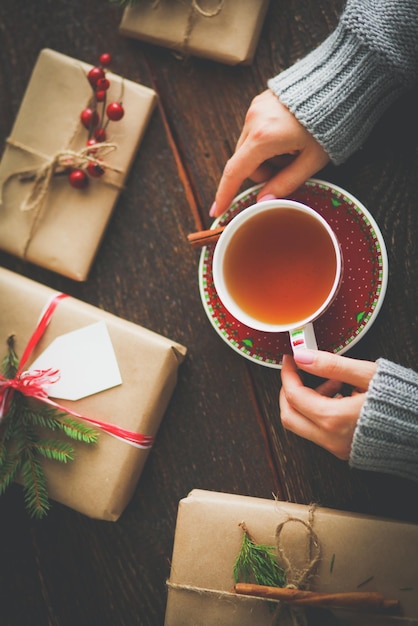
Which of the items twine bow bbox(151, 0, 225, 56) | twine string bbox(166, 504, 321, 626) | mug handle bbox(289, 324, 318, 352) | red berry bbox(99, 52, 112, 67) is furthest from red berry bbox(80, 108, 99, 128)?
twine string bbox(166, 504, 321, 626)

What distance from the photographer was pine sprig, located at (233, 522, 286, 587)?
807mm

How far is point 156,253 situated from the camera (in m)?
1.02

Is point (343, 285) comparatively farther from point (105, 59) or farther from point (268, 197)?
point (105, 59)

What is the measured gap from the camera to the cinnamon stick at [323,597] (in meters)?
0.75

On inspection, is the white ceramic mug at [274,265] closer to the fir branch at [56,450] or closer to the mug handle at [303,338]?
the mug handle at [303,338]

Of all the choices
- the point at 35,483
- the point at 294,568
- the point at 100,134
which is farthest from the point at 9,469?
the point at 100,134

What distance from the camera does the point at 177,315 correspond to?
1.00 m

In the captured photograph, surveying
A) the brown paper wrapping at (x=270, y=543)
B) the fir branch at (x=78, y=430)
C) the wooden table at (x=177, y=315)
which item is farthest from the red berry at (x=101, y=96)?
the brown paper wrapping at (x=270, y=543)

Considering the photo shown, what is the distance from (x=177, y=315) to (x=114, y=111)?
1.36 ft

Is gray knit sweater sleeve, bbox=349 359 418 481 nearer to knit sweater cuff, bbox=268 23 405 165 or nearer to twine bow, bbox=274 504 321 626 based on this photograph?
twine bow, bbox=274 504 321 626

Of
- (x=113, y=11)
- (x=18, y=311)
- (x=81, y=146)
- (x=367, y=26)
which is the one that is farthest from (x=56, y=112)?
(x=367, y=26)

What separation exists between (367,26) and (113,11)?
548 mm

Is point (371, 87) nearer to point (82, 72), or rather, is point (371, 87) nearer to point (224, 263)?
point (224, 263)

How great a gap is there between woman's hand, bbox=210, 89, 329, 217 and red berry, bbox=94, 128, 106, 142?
277mm
